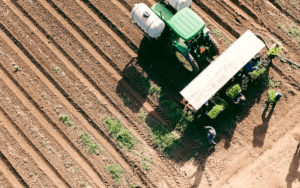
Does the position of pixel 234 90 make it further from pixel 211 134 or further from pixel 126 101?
pixel 126 101

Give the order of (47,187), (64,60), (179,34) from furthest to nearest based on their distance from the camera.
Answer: (64,60)
(47,187)
(179,34)

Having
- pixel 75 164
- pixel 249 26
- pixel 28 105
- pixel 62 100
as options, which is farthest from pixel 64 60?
pixel 249 26

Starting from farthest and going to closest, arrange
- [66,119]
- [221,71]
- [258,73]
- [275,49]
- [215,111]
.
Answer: [66,119]
[275,49]
[258,73]
[215,111]
[221,71]

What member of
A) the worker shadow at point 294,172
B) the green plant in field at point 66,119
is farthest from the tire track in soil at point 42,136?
the worker shadow at point 294,172

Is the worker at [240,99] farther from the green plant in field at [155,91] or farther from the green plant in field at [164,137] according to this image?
the green plant in field at [155,91]

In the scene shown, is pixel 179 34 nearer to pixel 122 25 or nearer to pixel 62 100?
pixel 122 25

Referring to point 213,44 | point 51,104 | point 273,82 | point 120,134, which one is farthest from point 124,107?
point 273,82
